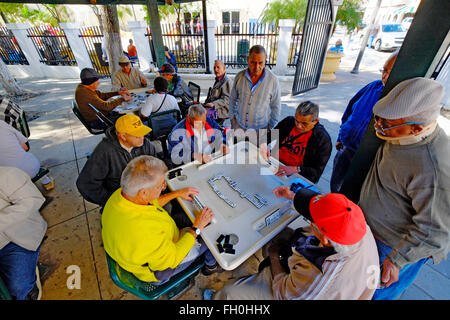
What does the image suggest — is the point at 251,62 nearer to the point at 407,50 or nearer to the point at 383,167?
the point at 407,50

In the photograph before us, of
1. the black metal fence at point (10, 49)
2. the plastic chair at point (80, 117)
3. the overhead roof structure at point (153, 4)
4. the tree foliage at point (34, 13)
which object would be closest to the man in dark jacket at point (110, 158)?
the plastic chair at point (80, 117)

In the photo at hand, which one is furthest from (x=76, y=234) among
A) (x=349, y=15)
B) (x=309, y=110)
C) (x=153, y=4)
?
(x=349, y=15)

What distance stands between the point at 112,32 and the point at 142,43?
174 centimetres

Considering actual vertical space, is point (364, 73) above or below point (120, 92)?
below

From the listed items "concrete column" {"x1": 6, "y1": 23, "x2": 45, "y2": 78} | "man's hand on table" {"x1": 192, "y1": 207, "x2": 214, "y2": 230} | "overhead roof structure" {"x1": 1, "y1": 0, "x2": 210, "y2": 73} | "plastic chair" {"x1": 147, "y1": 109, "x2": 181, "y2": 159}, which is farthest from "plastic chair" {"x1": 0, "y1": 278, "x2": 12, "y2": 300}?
"concrete column" {"x1": 6, "y1": 23, "x2": 45, "y2": 78}

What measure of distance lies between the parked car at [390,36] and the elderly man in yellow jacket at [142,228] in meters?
19.3

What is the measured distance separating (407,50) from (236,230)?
173cm

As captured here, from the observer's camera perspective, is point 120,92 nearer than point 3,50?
Yes

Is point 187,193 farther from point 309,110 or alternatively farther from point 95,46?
point 95,46

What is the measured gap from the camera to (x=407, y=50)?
4.39 feet

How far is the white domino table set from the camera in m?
1.47

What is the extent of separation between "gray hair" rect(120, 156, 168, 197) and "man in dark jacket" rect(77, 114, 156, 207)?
85 cm

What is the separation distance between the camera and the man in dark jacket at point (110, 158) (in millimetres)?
2150
